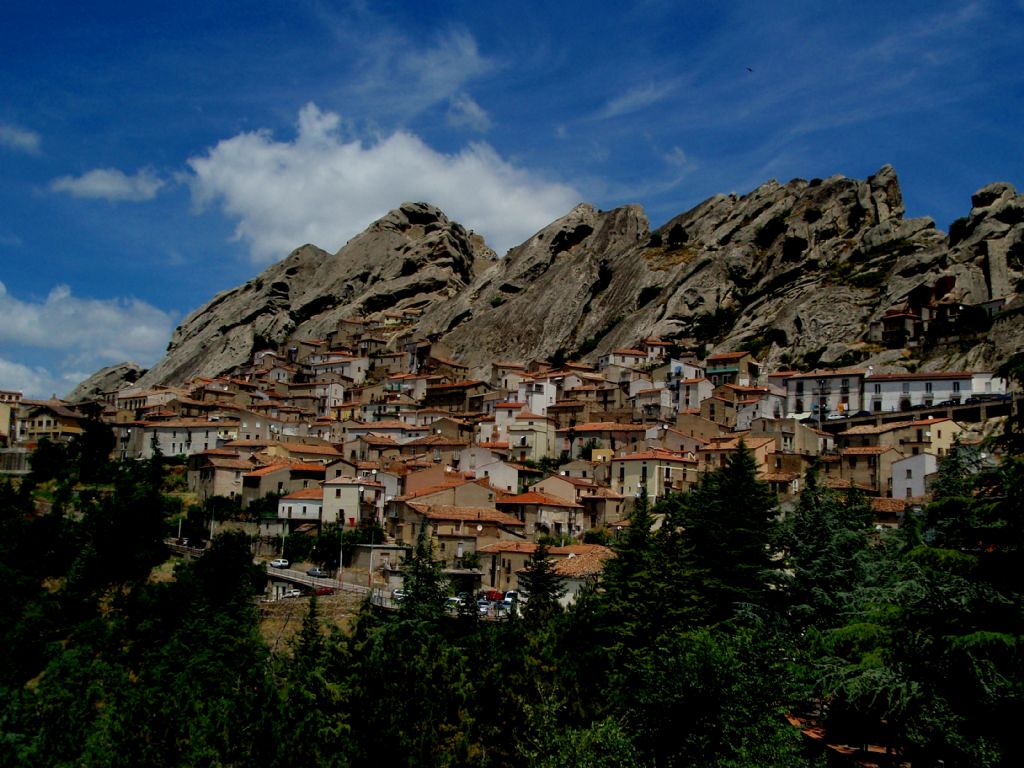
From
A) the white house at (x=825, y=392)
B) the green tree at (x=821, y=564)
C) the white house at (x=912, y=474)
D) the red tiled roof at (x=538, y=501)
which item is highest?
the white house at (x=825, y=392)

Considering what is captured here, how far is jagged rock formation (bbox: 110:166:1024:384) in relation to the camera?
82250 millimetres

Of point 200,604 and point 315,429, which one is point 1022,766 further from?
point 315,429

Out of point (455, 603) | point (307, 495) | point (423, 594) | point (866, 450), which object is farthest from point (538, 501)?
point (423, 594)

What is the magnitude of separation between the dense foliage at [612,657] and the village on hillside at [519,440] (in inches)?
255

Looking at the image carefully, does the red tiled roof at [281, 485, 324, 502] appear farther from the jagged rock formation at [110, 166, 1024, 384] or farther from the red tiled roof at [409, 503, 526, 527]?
the jagged rock formation at [110, 166, 1024, 384]

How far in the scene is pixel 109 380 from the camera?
137875 millimetres

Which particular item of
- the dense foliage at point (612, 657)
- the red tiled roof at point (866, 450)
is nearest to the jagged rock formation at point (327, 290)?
the red tiled roof at point (866, 450)

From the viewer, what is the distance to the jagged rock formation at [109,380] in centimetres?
13300

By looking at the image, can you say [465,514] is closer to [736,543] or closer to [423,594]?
[423,594]

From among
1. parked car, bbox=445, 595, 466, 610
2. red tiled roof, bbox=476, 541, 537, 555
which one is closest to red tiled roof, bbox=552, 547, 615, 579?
red tiled roof, bbox=476, 541, 537, 555

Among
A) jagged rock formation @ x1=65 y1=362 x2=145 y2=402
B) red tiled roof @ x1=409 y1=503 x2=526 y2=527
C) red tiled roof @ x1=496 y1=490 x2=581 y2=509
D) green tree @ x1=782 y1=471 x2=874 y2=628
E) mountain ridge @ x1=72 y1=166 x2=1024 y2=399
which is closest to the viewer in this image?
green tree @ x1=782 y1=471 x2=874 y2=628

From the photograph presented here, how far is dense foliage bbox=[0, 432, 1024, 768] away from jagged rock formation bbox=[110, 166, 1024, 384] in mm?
42958

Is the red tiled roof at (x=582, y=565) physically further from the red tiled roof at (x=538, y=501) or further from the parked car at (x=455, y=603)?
the red tiled roof at (x=538, y=501)

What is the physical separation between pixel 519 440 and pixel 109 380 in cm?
8997
